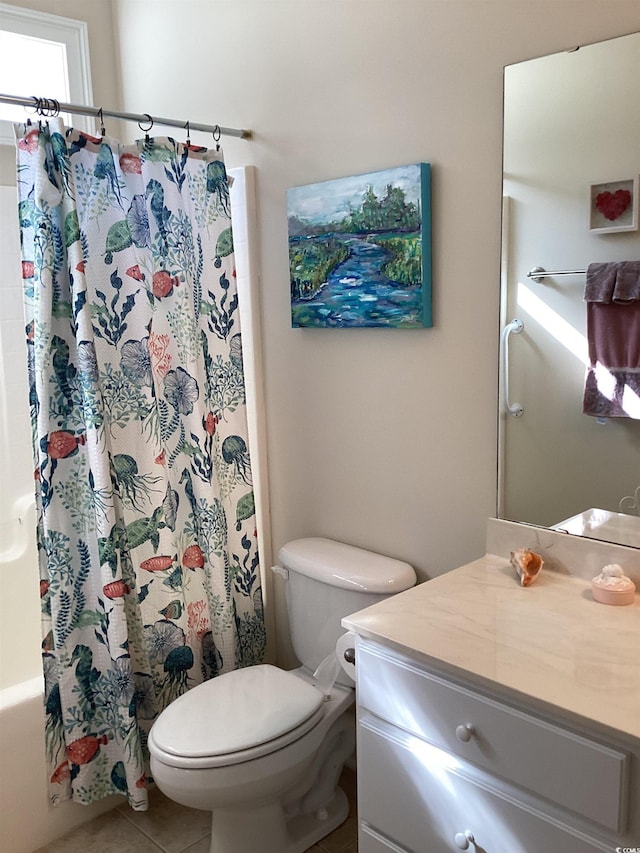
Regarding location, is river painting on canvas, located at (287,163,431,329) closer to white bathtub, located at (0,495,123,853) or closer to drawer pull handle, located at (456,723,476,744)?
drawer pull handle, located at (456,723,476,744)

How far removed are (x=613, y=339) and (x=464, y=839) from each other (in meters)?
1.03

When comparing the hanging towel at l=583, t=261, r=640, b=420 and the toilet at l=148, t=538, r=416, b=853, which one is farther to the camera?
the toilet at l=148, t=538, r=416, b=853

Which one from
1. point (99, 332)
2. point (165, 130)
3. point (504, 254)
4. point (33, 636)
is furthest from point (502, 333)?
point (33, 636)

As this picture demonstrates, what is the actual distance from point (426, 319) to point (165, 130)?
1.30m

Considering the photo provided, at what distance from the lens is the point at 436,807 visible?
1.44 m

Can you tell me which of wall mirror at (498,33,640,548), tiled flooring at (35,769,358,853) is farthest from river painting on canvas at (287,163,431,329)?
tiled flooring at (35,769,358,853)

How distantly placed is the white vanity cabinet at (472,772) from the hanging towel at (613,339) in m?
0.70

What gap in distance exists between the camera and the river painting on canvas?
6.33 feet

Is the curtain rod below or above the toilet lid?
above

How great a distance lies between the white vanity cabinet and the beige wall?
60 cm

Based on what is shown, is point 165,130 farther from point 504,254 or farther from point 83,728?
point 83,728

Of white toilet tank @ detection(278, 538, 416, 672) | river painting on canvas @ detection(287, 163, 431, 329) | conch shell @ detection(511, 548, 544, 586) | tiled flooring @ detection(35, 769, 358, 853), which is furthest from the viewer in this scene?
tiled flooring @ detection(35, 769, 358, 853)

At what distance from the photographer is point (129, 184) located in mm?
2154

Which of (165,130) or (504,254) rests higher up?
(165,130)
